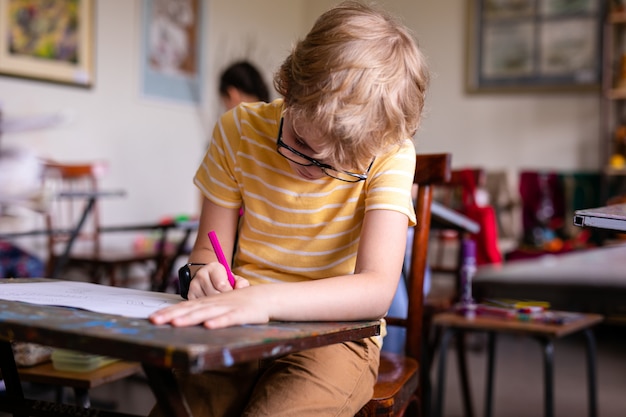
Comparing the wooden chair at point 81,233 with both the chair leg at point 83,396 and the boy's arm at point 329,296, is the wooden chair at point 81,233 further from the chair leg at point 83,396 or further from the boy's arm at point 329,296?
the boy's arm at point 329,296

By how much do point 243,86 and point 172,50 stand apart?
6.40 ft

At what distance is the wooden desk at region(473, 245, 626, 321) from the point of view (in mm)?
4371

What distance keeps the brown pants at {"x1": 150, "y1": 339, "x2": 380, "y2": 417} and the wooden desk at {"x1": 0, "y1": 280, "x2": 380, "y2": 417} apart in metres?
0.14

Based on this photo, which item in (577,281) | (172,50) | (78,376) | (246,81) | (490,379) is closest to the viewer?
(78,376)

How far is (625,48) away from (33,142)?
4.08 m

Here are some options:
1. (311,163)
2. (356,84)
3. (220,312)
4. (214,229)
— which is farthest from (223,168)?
(220,312)

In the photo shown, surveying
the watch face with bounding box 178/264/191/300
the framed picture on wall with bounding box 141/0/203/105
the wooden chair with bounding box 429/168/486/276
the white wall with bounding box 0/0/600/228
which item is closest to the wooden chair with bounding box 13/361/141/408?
the watch face with bounding box 178/264/191/300

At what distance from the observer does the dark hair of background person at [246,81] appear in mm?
3148

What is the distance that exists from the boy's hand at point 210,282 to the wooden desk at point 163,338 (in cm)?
13

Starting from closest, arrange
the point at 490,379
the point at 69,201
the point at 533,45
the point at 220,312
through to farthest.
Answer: the point at 220,312
the point at 490,379
the point at 69,201
the point at 533,45

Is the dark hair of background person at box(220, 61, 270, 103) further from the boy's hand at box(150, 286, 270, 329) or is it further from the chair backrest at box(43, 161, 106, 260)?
the boy's hand at box(150, 286, 270, 329)

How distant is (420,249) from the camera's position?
1367mm

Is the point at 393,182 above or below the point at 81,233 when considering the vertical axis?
above

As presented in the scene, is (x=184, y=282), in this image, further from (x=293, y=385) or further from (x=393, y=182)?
(x=393, y=182)
